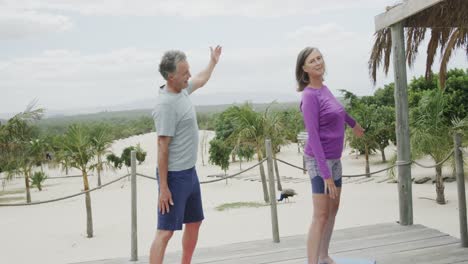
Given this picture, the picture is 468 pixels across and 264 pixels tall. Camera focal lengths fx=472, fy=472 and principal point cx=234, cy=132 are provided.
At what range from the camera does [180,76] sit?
266cm

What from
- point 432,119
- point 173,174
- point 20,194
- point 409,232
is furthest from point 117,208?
point 173,174

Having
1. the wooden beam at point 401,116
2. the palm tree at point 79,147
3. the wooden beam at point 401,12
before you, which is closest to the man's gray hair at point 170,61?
the wooden beam at point 401,12

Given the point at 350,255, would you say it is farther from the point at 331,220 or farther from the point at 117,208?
the point at 117,208

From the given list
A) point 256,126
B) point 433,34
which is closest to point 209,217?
point 256,126

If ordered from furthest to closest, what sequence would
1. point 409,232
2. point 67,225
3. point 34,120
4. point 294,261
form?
point 67,225 < point 34,120 < point 409,232 < point 294,261

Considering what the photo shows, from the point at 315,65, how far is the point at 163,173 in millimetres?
1141

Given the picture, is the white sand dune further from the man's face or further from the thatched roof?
the man's face

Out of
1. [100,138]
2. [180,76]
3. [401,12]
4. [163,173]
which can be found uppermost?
[401,12]

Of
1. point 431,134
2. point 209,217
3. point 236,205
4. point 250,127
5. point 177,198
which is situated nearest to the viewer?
point 177,198

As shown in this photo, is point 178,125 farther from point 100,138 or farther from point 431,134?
point 100,138

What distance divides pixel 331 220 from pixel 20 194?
21519mm

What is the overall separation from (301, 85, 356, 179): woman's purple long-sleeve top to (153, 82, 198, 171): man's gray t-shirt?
2.29 feet

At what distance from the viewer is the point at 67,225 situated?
15234 millimetres

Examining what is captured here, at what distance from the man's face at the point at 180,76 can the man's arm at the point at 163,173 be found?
1.01ft
